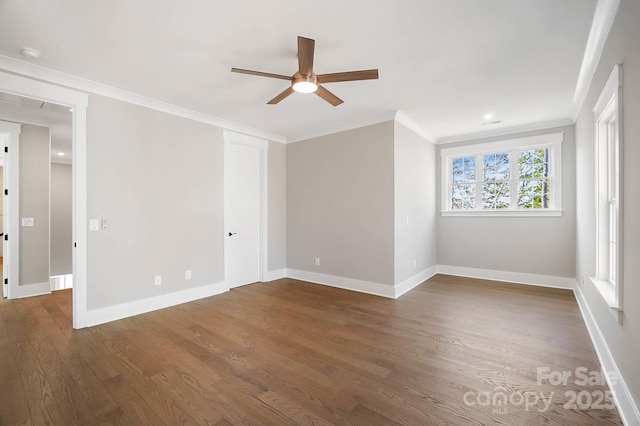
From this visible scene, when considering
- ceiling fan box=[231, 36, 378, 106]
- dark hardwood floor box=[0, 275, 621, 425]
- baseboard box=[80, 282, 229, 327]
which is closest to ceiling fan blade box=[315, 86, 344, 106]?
ceiling fan box=[231, 36, 378, 106]

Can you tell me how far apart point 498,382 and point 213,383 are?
2.09m

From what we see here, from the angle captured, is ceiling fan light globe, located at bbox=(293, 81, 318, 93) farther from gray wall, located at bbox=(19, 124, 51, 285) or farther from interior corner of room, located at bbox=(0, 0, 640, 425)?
gray wall, located at bbox=(19, 124, 51, 285)

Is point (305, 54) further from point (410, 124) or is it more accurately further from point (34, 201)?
point (34, 201)

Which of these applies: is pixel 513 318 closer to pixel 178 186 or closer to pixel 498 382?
pixel 498 382

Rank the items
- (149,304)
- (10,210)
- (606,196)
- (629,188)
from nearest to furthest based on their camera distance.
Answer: (629,188) < (606,196) < (149,304) < (10,210)

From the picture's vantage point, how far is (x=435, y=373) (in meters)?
2.18

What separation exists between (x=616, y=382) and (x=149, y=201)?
4694 millimetres

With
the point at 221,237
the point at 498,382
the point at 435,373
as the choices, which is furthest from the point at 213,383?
the point at 221,237

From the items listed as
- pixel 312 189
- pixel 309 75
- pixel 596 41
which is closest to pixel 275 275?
pixel 312 189

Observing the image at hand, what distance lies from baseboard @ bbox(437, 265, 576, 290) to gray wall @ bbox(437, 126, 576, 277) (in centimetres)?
7

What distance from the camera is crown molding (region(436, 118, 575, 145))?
178 inches

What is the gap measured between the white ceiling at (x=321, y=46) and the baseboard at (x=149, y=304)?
2562mm

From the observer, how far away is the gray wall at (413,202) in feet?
A: 13.8

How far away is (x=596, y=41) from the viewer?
2.33 metres
